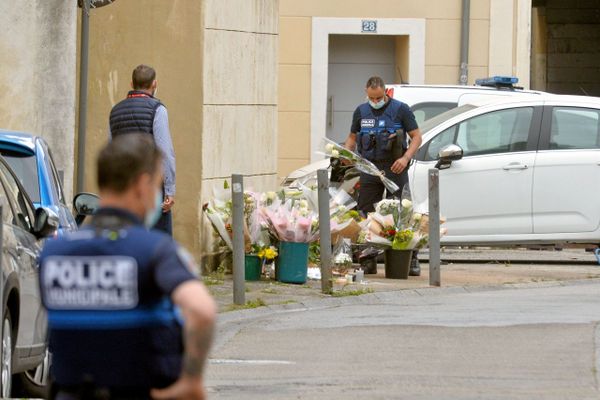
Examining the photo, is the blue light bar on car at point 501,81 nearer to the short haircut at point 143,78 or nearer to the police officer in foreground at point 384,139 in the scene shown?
the police officer in foreground at point 384,139

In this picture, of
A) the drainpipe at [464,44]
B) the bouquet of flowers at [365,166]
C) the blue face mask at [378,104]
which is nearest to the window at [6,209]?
the bouquet of flowers at [365,166]

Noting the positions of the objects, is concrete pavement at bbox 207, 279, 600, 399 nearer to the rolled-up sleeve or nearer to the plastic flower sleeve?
the rolled-up sleeve

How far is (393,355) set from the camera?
10305mm

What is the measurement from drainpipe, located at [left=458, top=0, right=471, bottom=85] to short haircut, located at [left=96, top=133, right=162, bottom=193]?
21.0 m

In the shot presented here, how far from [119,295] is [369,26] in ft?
69.3

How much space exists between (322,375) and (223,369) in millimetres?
675

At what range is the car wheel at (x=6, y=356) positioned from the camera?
800 centimetres

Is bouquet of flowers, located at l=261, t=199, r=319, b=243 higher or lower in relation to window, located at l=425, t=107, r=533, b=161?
lower

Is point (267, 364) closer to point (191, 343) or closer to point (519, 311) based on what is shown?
point (519, 311)

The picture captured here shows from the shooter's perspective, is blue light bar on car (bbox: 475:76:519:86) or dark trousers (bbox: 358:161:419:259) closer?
dark trousers (bbox: 358:161:419:259)

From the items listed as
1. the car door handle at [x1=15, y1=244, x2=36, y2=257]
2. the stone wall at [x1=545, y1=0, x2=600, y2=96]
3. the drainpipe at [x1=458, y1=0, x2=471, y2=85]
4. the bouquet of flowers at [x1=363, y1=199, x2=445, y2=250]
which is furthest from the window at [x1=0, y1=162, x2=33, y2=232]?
the stone wall at [x1=545, y1=0, x2=600, y2=96]

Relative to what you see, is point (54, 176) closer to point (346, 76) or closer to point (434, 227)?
point (434, 227)

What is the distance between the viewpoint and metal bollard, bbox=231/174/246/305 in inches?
508

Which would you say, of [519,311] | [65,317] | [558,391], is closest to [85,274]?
[65,317]
